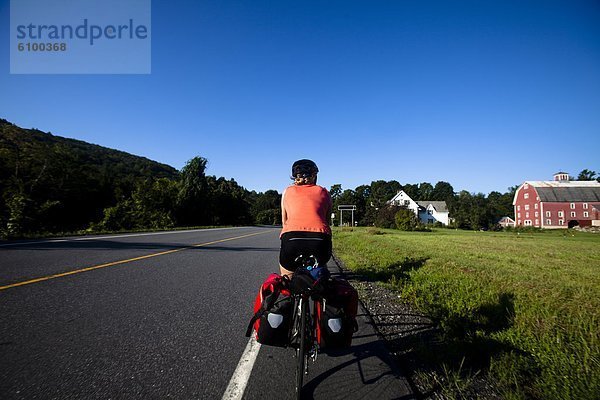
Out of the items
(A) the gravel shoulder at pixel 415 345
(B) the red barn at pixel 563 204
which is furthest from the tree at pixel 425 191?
(A) the gravel shoulder at pixel 415 345

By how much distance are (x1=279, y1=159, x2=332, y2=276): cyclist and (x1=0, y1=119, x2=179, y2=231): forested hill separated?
63.0 feet

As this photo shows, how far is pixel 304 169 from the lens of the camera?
9.93 feet

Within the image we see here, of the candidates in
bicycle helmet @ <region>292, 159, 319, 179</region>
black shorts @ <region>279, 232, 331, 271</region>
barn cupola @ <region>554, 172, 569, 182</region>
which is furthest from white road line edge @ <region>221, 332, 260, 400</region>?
barn cupola @ <region>554, 172, 569, 182</region>

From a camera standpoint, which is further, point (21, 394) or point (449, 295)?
point (449, 295)

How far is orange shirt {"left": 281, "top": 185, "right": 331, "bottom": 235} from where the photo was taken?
2688mm

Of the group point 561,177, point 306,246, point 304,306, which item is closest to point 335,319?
point 304,306

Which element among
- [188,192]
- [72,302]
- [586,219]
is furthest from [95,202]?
[586,219]

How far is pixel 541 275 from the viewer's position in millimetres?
7676

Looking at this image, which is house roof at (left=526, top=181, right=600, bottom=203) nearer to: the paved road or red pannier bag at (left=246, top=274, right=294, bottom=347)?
the paved road

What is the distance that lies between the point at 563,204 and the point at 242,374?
3504 inches

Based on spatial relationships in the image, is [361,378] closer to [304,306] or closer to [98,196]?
[304,306]

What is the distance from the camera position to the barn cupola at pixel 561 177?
78250 millimetres

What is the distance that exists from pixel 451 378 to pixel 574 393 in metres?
0.89

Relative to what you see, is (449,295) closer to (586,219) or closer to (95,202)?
(95,202)
